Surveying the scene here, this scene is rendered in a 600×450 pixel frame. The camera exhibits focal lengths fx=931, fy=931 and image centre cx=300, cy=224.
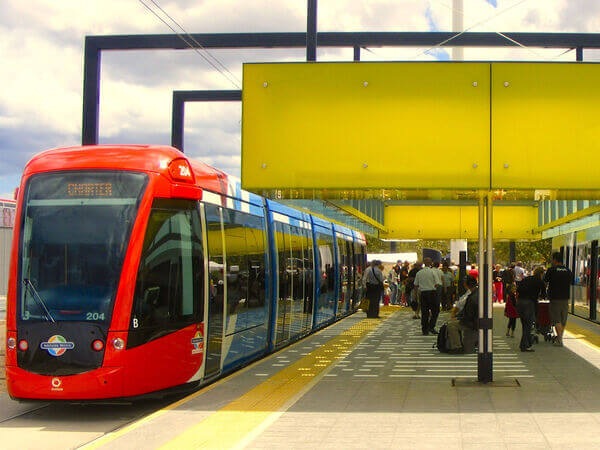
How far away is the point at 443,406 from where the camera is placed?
943cm

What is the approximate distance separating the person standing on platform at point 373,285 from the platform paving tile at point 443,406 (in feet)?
27.2

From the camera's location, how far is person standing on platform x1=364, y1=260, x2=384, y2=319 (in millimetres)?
23266

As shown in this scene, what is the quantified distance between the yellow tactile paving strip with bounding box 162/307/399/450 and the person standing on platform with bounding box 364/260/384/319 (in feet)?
27.4

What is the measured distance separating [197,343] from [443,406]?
282 centimetres

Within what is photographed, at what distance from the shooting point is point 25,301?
9.58 meters

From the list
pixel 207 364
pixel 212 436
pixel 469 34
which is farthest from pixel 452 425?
pixel 469 34

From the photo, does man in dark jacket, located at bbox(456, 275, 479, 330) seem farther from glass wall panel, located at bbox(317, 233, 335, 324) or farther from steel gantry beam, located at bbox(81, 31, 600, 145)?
glass wall panel, located at bbox(317, 233, 335, 324)

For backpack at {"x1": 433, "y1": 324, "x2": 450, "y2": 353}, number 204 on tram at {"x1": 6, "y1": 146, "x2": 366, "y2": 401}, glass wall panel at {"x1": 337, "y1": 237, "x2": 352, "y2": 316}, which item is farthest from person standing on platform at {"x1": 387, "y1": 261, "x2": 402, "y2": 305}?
number 204 on tram at {"x1": 6, "y1": 146, "x2": 366, "y2": 401}

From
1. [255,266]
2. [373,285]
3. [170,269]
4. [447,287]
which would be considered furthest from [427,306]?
[170,269]

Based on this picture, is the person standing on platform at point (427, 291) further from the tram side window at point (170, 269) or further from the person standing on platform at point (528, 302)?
the tram side window at point (170, 269)

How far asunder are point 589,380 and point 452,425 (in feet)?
13.1

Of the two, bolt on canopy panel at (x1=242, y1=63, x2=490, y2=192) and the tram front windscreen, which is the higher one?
bolt on canopy panel at (x1=242, y1=63, x2=490, y2=192)

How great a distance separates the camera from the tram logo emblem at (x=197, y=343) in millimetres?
10320

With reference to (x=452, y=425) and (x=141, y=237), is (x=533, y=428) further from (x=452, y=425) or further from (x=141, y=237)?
(x=141, y=237)
